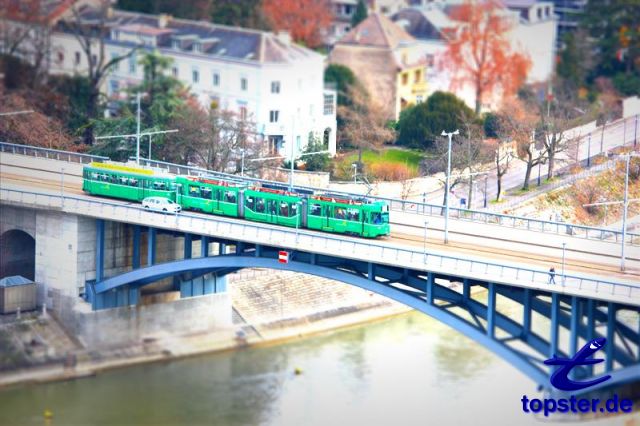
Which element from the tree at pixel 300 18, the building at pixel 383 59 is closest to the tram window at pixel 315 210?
the building at pixel 383 59

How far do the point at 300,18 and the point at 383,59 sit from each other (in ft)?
43.0

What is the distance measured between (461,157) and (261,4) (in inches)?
1637

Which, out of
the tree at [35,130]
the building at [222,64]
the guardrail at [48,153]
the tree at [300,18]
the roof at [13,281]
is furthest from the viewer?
the tree at [300,18]

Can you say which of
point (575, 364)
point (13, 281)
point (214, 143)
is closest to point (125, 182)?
point (13, 281)

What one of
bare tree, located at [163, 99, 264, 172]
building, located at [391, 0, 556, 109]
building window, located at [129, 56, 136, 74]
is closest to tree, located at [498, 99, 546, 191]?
bare tree, located at [163, 99, 264, 172]

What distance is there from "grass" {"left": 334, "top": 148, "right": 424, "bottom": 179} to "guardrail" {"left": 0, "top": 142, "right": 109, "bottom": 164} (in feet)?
38.0

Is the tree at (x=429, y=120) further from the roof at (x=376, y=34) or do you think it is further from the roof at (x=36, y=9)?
the roof at (x=36, y=9)

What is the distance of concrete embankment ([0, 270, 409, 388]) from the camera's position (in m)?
72.8

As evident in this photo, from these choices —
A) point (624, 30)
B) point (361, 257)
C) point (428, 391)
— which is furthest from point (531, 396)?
point (624, 30)

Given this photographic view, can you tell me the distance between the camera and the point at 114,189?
2953 inches

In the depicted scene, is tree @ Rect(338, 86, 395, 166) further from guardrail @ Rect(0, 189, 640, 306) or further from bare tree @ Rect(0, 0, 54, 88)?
bare tree @ Rect(0, 0, 54, 88)

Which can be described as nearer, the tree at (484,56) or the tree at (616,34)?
the tree at (484,56)

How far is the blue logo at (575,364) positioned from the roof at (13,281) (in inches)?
1062

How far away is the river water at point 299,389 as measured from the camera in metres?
67.6
